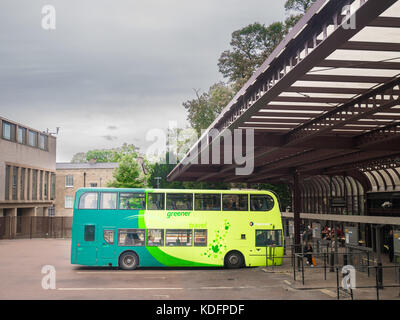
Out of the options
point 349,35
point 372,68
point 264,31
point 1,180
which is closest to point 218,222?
point 372,68

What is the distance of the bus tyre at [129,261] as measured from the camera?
21578 mm

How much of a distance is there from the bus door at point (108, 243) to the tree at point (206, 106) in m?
30.4

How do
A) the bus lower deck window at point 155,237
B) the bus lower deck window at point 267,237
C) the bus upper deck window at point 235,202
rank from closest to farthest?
the bus lower deck window at point 155,237 → the bus upper deck window at point 235,202 → the bus lower deck window at point 267,237

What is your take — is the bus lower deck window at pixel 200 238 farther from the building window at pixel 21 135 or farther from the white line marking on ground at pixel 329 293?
the building window at pixel 21 135

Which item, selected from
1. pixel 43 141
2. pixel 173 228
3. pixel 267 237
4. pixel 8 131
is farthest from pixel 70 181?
pixel 267 237

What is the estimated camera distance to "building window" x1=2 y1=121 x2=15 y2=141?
44.5 metres

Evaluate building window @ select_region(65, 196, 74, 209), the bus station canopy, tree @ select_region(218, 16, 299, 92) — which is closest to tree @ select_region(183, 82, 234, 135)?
tree @ select_region(218, 16, 299, 92)

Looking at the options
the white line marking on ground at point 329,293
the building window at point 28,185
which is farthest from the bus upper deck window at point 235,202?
the building window at point 28,185

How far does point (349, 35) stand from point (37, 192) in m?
47.5

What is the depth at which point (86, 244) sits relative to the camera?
2127 cm

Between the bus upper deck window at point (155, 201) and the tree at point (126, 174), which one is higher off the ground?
the tree at point (126, 174)

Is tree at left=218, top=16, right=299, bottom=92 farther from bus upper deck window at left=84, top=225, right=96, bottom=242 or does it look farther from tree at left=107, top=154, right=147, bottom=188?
bus upper deck window at left=84, top=225, right=96, bottom=242

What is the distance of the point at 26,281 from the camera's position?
1816 centimetres

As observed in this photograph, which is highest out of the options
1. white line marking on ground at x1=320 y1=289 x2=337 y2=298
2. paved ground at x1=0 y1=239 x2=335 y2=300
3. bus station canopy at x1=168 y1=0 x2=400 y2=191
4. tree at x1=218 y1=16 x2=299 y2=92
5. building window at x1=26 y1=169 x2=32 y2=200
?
tree at x1=218 y1=16 x2=299 y2=92
